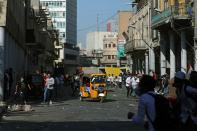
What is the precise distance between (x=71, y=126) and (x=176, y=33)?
101 feet

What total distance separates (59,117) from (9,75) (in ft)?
33.9

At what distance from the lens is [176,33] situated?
156 feet

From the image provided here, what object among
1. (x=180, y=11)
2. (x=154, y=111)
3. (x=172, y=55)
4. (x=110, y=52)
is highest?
(x=110, y=52)

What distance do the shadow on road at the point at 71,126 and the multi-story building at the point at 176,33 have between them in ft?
80.7

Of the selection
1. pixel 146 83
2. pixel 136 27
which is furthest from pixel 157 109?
pixel 136 27

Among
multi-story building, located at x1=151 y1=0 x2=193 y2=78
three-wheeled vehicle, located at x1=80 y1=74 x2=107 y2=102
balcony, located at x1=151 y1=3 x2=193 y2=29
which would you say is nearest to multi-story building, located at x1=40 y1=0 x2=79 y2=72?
multi-story building, located at x1=151 y1=0 x2=193 y2=78

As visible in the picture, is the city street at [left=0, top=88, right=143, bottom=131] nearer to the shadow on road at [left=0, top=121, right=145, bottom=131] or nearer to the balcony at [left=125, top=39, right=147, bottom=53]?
the shadow on road at [left=0, top=121, right=145, bottom=131]

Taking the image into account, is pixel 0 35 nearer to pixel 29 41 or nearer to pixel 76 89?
pixel 76 89

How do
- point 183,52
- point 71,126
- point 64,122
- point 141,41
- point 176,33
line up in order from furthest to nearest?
point 141,41
point 176,33
point 183,52
point 64,122
point 71,126

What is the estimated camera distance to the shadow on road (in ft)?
56.5

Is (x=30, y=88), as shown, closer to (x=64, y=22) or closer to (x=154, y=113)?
(x=154, y=113)

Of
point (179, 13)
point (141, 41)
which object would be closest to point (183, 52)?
point (179, 13)

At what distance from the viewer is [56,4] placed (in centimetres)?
18600

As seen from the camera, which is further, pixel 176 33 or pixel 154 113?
pixel 176 33
